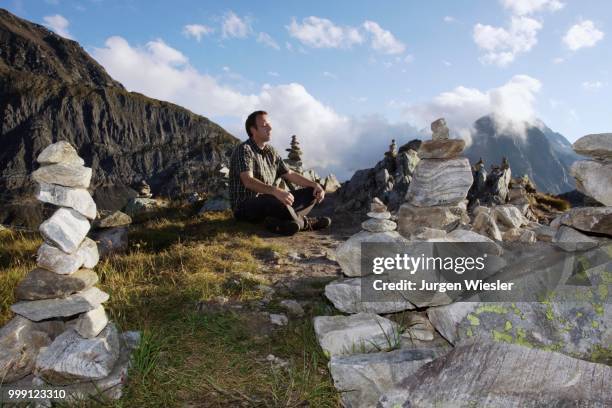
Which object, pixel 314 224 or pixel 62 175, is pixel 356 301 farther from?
pixel 314 224

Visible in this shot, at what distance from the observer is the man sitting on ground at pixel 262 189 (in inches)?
370

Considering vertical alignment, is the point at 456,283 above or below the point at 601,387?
above

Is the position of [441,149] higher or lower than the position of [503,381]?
higher

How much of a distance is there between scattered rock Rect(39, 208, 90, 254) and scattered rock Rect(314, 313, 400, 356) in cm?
267

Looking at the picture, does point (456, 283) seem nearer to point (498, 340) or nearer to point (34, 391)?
point (498, 340)

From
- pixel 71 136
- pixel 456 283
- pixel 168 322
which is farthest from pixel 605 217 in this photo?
pixel 71 136

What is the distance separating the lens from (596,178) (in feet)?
13.5

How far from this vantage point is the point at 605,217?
3.96 meters

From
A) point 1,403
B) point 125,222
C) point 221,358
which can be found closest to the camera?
point 1,403

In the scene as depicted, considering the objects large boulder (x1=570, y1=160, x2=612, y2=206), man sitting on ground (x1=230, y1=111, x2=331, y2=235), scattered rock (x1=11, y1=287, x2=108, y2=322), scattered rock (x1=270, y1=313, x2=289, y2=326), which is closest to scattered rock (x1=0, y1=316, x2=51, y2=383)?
scattered rock (x1=11, y1=287, x2=108, y2=322)

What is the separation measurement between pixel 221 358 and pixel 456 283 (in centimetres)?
258

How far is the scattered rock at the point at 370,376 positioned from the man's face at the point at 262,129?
276 inches

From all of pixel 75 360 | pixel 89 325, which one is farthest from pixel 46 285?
pixel 75 360

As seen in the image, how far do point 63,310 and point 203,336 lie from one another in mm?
1441
